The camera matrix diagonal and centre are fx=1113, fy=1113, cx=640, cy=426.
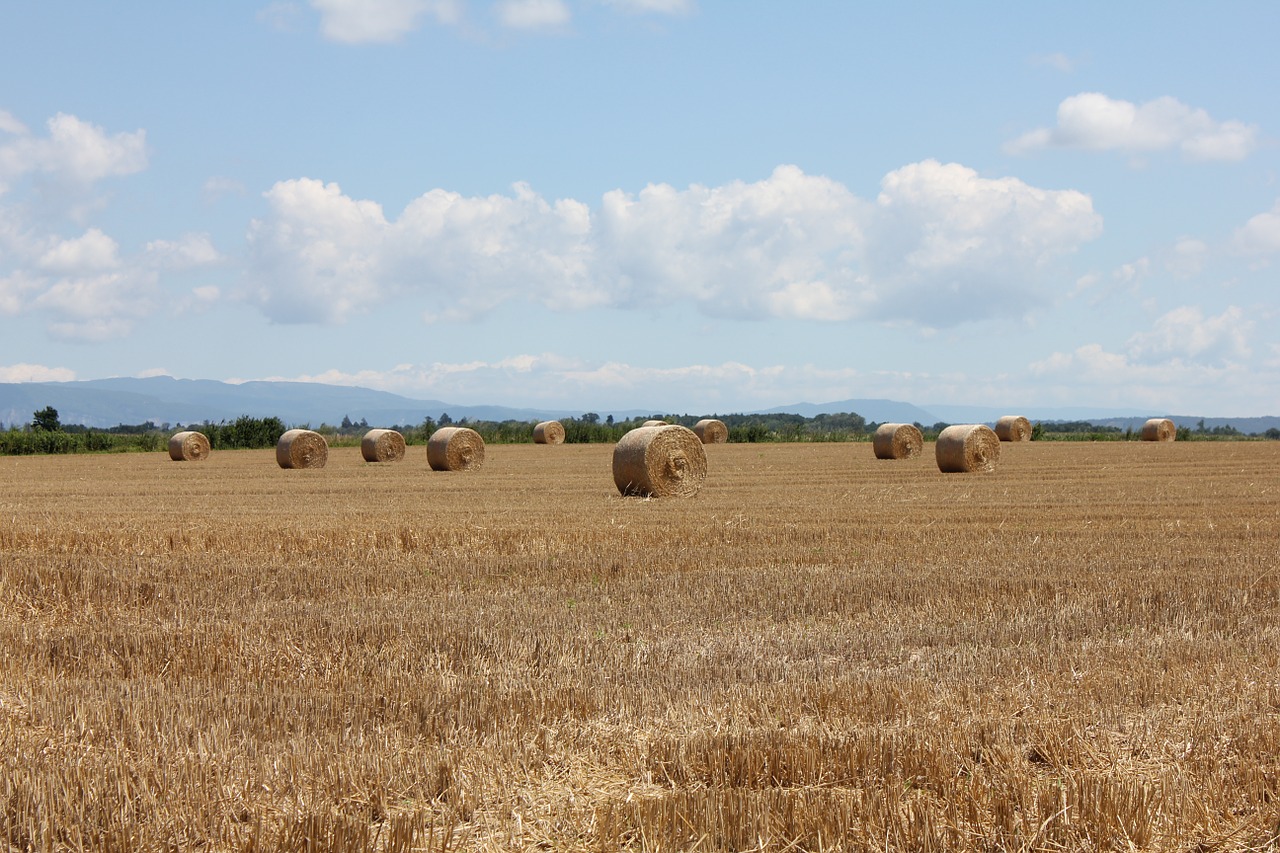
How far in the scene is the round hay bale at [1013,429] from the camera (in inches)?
1861

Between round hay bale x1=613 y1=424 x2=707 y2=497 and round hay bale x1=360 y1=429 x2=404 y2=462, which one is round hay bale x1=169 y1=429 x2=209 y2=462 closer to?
round hay bale x1=360 y1=429 x2=404 y2=462

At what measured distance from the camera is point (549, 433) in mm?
50031

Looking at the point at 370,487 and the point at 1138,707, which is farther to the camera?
Result: the point at 370,487

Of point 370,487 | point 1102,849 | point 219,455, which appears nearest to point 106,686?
point 1102,849

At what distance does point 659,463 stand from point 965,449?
9.22 m

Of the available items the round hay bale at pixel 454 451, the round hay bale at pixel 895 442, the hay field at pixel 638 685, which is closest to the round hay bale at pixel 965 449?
the round hay bale at pixel 895 442

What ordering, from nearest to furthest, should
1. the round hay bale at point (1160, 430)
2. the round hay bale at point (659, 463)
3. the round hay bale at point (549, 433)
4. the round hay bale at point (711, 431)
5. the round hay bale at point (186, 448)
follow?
the round hay bale at point (659, 463) → the round hay bale at point (186, 448) → the round hay bale at point (1160, 430) → the round hay bale at point (711, 431) → the round hay bale at point (549, 433)

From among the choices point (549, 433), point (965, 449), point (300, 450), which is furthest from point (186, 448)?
point (965, 449)

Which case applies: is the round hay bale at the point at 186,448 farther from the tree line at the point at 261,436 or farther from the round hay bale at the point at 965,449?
the round hay bale at the point at 965,449

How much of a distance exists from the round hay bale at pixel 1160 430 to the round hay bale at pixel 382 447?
31.3m

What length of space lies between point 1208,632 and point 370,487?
1787 centimetres

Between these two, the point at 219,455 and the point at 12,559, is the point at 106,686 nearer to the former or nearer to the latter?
the point at 12,559

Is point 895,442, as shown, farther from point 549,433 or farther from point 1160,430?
point 549,433

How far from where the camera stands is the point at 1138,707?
18.3ft
